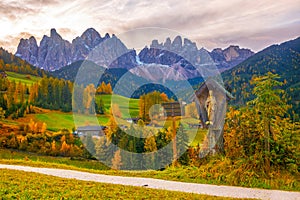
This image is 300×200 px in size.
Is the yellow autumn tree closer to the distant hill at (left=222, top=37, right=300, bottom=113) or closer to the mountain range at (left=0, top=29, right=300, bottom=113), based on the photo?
the mountain range at (left=0, top=29, right=300, bottom=113)

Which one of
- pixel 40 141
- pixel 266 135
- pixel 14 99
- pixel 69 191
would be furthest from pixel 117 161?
pixel 14 99

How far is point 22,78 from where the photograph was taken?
117 feet

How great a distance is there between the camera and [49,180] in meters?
9.04

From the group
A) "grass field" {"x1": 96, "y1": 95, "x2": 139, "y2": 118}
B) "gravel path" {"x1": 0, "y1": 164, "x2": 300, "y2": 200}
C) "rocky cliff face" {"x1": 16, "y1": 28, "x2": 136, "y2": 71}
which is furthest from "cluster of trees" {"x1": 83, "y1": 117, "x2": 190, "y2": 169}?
"rocky cliff face" {"x1": 16, "y1": 28, "x2": 136, "y2": 71}

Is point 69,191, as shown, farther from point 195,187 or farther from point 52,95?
point 52,95

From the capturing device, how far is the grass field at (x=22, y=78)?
34366 millimetres

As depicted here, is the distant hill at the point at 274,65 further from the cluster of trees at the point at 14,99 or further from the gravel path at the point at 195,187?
the gravel path at the point at 195,187

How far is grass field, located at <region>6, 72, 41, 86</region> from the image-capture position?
113 ft

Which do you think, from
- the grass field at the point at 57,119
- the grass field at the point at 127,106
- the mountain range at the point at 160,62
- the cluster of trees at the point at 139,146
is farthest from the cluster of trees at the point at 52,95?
the grass field at the point at 127,106

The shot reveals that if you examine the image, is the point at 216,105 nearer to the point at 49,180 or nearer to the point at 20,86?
the point at 49,180

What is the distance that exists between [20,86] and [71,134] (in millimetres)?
9321

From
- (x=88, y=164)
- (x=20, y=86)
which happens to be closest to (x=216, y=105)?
(x=88, y=164)

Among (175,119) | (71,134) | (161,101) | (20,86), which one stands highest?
(20,86)

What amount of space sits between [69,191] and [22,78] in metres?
31.6
